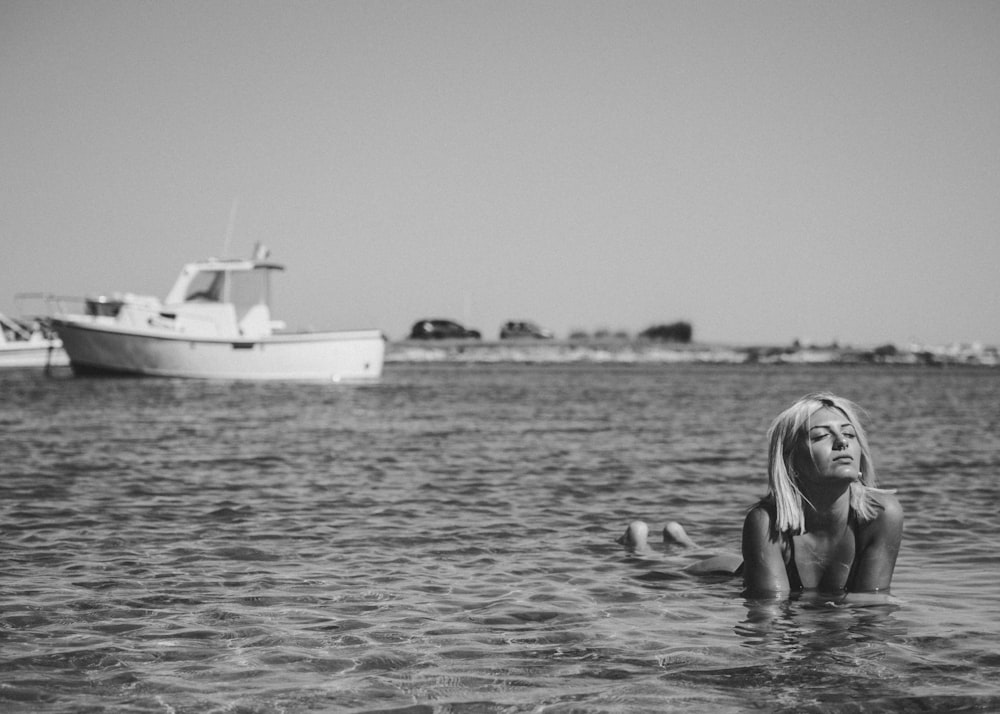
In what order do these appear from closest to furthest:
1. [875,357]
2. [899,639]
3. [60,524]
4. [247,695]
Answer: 1. [247,695]
2. [899,639]
3. [60,524]
4. [875,357]

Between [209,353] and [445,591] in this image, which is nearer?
[445,591]

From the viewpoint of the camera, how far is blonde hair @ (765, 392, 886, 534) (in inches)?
200

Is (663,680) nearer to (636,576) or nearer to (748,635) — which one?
(748,635)

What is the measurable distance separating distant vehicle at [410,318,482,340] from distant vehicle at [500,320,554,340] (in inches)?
→ 214

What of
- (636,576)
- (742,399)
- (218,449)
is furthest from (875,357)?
(636,576)

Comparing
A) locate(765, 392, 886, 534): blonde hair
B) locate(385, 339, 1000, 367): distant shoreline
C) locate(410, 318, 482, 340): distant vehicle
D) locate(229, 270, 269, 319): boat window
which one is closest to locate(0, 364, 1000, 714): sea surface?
locate(765, 392, 886, 534): blonde hair

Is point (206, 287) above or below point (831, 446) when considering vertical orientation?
above

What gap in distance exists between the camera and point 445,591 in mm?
6340

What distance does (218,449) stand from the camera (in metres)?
15.8

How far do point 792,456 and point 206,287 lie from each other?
36307 millimetres

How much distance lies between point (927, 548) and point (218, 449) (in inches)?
436

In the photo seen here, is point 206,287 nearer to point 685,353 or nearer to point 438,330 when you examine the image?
point 438,330

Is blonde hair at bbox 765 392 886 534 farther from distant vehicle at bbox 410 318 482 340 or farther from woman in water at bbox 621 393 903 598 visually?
distant vehicle at bbox 410 318 482 340

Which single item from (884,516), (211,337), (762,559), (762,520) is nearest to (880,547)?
(884,516)
